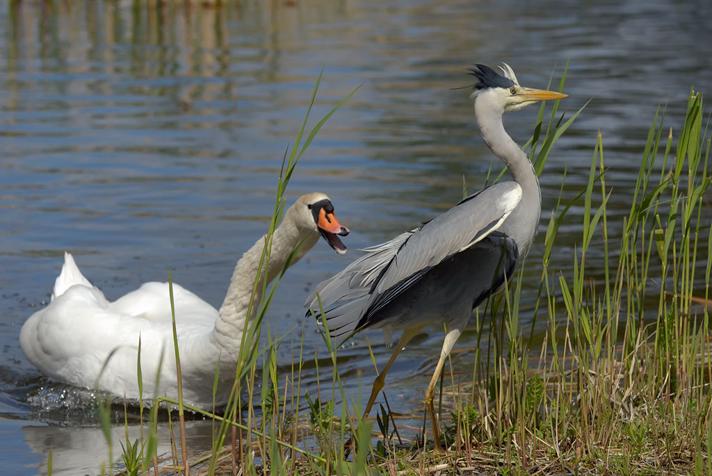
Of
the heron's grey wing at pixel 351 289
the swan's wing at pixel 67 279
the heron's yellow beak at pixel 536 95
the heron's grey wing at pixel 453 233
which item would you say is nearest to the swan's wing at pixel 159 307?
the swan's wing at pixel 67 279

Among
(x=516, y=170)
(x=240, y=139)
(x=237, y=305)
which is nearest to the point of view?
(x=516, y=170)

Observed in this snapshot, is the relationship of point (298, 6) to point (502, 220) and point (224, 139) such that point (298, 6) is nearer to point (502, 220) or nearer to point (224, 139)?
point (224, 139)

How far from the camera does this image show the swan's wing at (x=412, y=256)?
4.33m

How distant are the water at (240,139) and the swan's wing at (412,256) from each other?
1.43m

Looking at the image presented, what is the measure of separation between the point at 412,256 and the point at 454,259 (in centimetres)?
25

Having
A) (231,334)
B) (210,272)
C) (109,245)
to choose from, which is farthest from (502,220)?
(109,245)

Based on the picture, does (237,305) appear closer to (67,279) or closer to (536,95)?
(67,279)

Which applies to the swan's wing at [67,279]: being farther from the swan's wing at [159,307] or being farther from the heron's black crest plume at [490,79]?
the heron's black crest plume at [490,79]

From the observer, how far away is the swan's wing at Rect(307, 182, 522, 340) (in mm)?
4328

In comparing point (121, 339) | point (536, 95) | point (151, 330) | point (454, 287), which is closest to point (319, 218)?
point (454, 287)

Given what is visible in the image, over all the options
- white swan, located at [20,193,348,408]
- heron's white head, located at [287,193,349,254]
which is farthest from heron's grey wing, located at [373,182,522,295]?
white swan, located at [20,193,348,408]

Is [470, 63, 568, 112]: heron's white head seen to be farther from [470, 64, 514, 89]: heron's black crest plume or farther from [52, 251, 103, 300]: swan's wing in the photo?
[52, 251, 103, 300]: swan's wing

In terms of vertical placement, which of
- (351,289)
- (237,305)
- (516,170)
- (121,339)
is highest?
(516,170)

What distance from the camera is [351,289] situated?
15.3 ft
